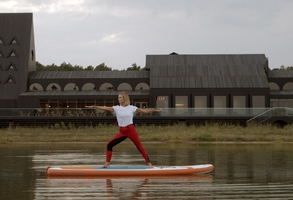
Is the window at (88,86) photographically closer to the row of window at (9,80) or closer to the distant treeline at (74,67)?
the row of window at (9,80)

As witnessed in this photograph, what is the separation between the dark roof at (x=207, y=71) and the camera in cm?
5747

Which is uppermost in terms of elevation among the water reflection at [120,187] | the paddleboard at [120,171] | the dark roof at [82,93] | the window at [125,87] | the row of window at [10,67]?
the row of window at [10,67]

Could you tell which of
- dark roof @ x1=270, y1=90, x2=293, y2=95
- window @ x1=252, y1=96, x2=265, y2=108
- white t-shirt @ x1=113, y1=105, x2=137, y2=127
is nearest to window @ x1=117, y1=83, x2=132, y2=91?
window @ x1=252, y1=96, x2=265, y2=108

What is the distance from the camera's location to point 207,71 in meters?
59.3

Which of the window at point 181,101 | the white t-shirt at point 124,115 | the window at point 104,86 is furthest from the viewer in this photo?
the window at point 104,86

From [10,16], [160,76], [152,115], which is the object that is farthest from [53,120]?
[10,16]

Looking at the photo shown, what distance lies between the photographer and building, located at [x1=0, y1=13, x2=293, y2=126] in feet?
187

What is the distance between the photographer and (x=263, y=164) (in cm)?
1612

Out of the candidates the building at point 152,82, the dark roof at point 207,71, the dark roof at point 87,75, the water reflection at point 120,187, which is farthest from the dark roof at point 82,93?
the water reflection at point 120,187

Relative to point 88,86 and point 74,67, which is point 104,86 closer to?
point 88,86

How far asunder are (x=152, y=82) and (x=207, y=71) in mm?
6313

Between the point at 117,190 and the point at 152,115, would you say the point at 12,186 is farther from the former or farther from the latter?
the point at 152,115

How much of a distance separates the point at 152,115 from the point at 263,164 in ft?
111

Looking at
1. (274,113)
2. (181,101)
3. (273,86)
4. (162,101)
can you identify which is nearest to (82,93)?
(162,101)
